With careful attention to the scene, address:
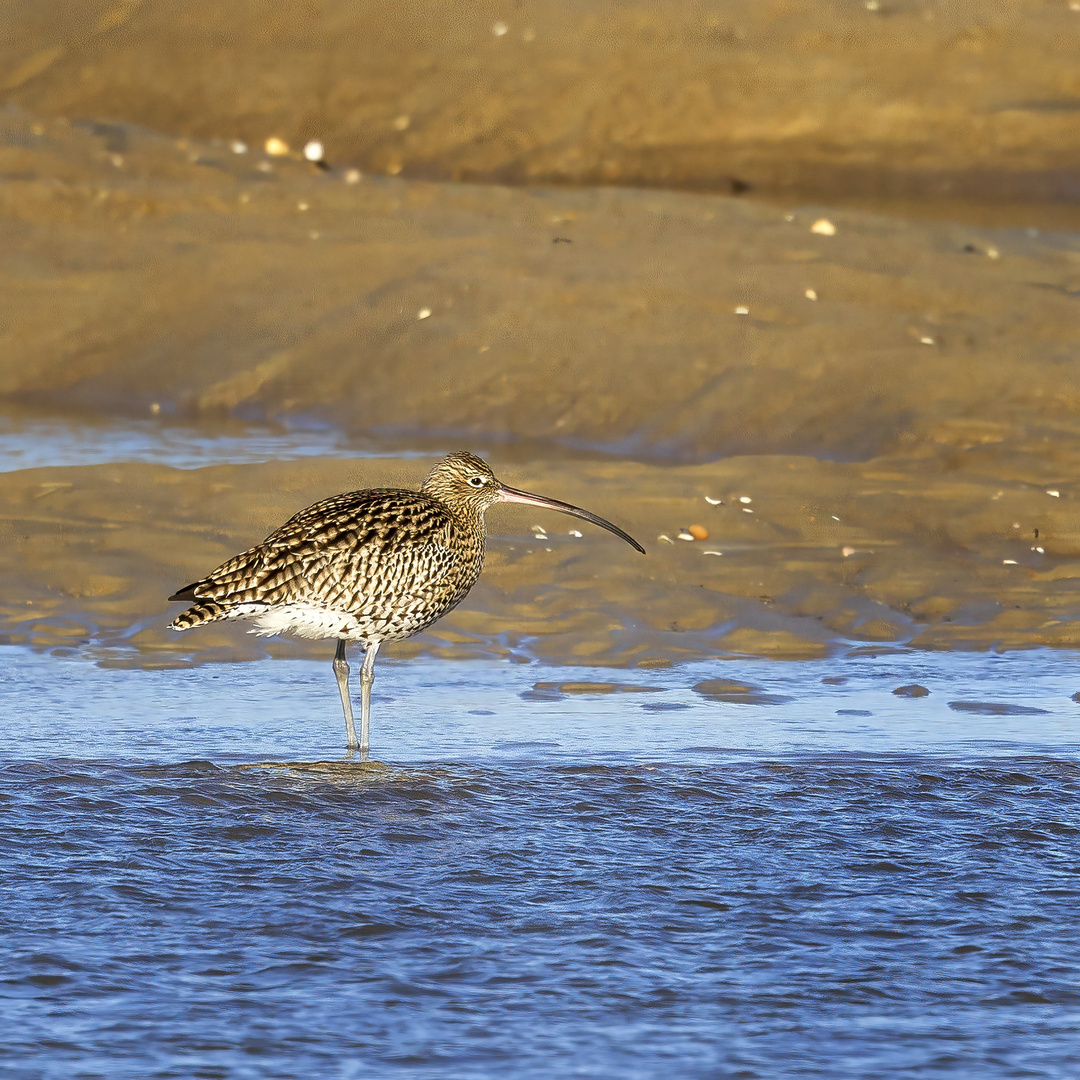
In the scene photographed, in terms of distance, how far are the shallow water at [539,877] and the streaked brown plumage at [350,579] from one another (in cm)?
39

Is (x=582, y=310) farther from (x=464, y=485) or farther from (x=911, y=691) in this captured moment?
(x=911, y=691)

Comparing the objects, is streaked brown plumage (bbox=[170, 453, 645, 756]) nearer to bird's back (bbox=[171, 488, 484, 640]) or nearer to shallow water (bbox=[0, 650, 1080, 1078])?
bird's back (bbox=[171, 488, 484, 640])

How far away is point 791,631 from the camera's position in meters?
8.79

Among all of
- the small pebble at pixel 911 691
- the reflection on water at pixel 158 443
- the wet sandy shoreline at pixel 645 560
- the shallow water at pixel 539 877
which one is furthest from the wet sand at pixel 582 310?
the shallow water at pixel 539 877

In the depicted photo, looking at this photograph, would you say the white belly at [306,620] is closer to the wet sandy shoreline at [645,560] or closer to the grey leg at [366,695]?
the grey leg at [366,695]

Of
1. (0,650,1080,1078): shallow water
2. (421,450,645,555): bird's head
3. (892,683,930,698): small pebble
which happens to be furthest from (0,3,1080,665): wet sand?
(0,650,1080,1078): shallow water

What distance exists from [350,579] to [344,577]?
2 cm

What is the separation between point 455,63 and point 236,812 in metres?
13.0

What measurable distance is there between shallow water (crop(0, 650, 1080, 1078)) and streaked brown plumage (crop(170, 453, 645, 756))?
0.39m

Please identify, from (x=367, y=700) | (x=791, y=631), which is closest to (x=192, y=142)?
(x=791, y=631)

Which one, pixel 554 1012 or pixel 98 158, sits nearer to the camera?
pixel 554 1012

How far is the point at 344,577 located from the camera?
6.97 meters

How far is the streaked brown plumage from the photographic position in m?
6.94

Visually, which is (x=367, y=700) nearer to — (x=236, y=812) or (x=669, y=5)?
(x=236, y=812)
